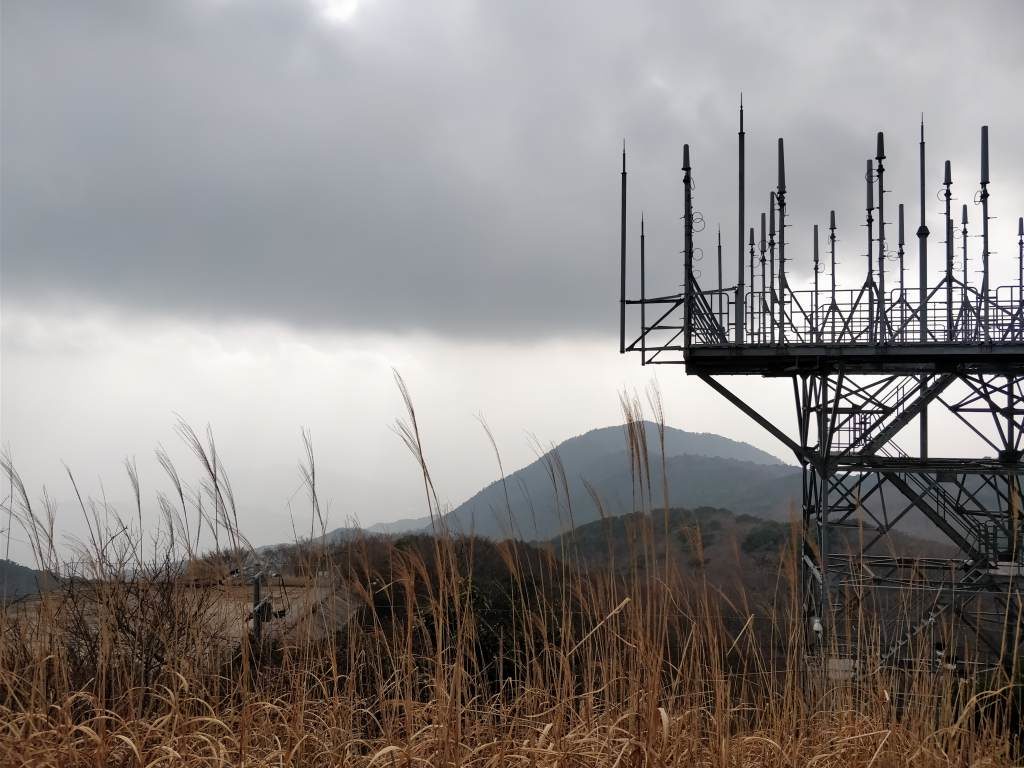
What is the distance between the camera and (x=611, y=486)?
16.2ft

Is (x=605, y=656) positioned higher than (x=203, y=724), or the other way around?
(x=605, y=656)

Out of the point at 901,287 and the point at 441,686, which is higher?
the point at 901,287

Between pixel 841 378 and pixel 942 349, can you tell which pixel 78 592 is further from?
pixel 942 349

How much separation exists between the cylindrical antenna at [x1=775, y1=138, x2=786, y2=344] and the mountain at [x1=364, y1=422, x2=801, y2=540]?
7.21ft

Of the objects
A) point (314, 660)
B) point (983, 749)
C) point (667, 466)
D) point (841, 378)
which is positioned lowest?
point (983, 749)

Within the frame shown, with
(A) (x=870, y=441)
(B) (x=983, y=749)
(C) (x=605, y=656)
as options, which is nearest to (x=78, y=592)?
(C) (x=605, y=656)

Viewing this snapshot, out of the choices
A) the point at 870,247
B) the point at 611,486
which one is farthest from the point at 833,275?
the point at 611,486

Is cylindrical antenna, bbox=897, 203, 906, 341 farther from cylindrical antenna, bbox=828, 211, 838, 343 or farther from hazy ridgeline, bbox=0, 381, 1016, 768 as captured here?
hazy ridgeline, bbox=0, 381, 1016, 768

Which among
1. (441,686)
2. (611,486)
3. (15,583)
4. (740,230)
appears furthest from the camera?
(740,230)

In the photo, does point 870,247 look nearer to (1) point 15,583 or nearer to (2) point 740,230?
(2) point 740,230

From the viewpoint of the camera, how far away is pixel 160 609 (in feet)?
16.2

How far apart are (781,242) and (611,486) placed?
8.26m

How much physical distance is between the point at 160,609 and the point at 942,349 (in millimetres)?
10452

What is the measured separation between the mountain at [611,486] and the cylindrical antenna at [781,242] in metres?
2.20
